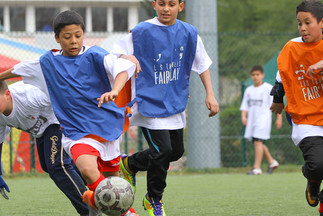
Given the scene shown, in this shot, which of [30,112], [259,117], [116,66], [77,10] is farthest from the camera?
[77,10]

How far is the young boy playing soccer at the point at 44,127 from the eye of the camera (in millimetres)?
4836

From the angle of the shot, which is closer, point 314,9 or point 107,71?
point 107,71

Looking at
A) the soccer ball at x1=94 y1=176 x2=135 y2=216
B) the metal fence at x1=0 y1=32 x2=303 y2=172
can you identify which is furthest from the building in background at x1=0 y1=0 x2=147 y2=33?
the soccer ball at x1=94 y1=176 x2=135 y2=216

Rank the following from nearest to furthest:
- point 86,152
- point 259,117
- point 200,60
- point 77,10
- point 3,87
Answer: point 86,152, point 3,87, point 200,60, point 259,117, point 77,10

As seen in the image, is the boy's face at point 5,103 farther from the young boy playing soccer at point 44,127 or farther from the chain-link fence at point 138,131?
the chain-link fence at point 138,131

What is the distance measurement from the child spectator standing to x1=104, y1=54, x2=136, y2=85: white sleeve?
6589mm

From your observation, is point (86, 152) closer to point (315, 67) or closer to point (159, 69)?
point (159, 69)

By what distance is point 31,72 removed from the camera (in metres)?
4.54

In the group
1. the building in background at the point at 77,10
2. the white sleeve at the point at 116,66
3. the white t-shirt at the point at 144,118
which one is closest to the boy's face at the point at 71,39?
the white sleeve at the point at 116,66

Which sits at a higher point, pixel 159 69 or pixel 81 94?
pixel 159 69

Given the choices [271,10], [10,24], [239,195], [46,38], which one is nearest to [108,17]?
[10,24]

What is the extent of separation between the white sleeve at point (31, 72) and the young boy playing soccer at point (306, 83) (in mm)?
1948

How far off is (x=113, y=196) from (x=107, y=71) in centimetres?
97

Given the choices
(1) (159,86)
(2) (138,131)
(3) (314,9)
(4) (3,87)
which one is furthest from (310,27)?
(2) (138,131)
